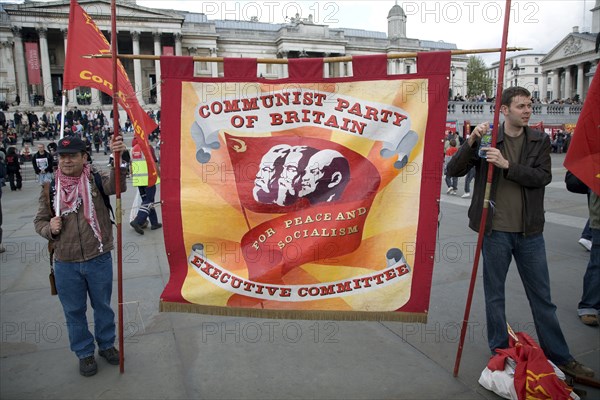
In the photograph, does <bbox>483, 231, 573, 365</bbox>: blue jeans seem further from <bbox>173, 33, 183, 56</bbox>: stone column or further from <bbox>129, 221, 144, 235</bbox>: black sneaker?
<bbox>173, 33, 183, 56</bbox>: stone column

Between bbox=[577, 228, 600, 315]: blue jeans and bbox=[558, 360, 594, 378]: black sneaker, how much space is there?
3.48 ft

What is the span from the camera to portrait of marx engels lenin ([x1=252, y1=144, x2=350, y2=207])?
2.96 meters

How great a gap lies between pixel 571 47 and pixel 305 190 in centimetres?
8025

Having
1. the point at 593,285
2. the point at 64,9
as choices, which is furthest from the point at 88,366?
the point at 64,9

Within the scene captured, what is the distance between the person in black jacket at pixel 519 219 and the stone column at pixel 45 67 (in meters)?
52.8

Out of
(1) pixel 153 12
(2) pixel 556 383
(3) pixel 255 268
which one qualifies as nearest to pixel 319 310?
(3) pixel 255 268

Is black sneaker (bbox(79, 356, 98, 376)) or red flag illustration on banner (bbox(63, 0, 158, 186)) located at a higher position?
red flag illustration on banner (bbox(63, 0, 158, 186))

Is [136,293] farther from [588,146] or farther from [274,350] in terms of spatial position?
[588,146]

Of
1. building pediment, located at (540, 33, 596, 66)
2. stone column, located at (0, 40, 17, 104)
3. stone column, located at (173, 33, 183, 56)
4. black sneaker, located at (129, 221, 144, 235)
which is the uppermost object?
building pediment, located at (540, 33, 596, 66)

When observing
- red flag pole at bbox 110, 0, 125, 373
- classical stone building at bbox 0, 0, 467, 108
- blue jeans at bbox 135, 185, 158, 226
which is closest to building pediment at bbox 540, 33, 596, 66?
classical stone building at bbox 0, 0, 467, 108

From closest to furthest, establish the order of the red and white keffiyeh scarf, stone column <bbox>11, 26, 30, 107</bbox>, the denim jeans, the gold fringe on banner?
1. the gold fringe on banner
2. the red and white keffiyeh scarf
3. the denim jeans
4. stone column <bbox>11, 26, 30, 107</bbox>

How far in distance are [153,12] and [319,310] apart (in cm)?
5686

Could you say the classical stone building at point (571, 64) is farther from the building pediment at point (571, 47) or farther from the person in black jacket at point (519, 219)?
the person in black jacket at point (519, 219)

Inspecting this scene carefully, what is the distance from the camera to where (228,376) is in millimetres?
3352
